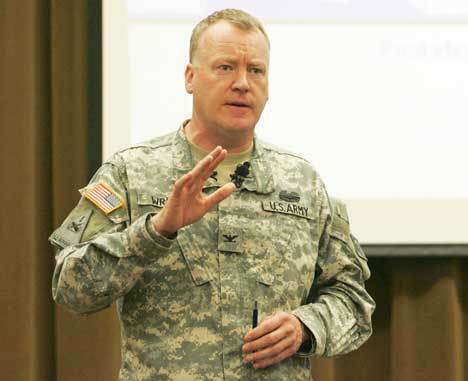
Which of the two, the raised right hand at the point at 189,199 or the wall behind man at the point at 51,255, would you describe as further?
the wall behind man at the point at 51,255

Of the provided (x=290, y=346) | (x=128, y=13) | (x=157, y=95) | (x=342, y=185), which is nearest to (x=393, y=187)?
(x=342, y=185)

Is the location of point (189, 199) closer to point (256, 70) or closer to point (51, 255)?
point (256, 70)

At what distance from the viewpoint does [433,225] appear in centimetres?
275

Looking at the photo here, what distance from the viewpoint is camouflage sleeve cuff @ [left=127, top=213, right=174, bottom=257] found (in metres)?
1.47

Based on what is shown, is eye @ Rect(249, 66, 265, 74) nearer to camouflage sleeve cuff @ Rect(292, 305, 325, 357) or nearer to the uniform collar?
the uniform collar

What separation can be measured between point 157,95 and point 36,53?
0.48 metres

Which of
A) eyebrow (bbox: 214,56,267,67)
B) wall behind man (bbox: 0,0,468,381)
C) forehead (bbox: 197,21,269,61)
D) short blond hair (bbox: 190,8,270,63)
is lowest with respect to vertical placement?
wall behind man (bbox: 0,0,468,381)

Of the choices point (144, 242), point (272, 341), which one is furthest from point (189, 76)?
point (272, 341)

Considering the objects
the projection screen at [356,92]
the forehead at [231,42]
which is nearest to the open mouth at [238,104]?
the forehead at [231,42]

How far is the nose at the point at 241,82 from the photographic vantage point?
→ 66.2 inches

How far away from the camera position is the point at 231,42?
5.64 feet

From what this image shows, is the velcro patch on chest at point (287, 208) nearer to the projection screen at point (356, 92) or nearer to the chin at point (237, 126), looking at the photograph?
the chin at point (237, 126)

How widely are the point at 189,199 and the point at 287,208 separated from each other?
0.36m

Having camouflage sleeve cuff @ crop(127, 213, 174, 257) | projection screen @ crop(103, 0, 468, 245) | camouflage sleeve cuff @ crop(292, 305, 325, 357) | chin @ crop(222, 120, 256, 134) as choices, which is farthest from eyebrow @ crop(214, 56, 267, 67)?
projection screen @ crop(103, 0, 468, 245)
